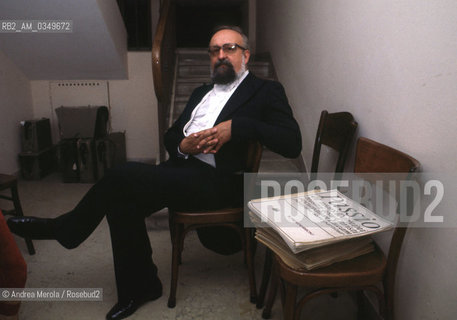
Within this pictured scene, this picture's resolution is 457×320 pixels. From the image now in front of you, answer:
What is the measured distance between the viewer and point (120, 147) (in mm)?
4277

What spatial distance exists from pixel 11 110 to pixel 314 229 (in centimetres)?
376

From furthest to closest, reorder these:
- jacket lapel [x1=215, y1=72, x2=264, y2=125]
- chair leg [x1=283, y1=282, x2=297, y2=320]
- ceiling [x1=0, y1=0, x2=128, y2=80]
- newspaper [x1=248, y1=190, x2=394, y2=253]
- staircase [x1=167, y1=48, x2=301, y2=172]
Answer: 1. staircase [x1=167, y1=48, x2=301, y2=172]
2. ceiling [x1=0, y1=0, x2=128, y2=80]
3. jacket lapel [x1=215, y1=72, x2=264, y2=125]
4. chair leg [x1=283, y1=282, x2=297, y2=320]
5. newspaper [x1=248, y1=190, x2=394, y2=253]

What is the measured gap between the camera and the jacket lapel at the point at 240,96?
67.8 inches

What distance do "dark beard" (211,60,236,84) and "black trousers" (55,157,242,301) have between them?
55 cm

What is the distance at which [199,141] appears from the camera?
159 centimetres

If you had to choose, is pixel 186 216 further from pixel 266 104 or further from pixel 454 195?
pixel 454 195

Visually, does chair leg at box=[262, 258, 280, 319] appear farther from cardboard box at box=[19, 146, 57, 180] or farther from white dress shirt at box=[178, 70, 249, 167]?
cardboard box at box=[19, 146, 57, 180]

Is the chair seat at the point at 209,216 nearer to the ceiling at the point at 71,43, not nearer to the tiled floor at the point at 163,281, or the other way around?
the tiled floor at the point at 163,281

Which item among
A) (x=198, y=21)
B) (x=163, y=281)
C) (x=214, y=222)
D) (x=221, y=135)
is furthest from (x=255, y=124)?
(x=198, y=21)

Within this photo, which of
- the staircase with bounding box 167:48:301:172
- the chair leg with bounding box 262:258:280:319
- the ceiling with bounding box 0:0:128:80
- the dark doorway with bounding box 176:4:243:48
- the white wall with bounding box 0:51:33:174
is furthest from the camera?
the dark doorway with bounding box 176:4:243:48

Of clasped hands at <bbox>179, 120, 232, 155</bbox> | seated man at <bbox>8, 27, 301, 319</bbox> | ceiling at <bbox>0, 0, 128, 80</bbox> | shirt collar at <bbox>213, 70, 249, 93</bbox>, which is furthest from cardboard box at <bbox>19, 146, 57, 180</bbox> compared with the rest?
clasped hands at <bbox>179, 120, 232, 155</bbox>

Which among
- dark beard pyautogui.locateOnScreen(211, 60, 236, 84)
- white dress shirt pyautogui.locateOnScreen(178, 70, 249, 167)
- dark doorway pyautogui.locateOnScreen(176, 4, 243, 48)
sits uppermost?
dark doorway pyautogui.locateOnScreen(176, 4, 243, 48)

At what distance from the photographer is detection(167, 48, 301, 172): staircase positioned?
11.3ft

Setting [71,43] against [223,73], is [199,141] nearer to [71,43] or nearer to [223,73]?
[223,73]
